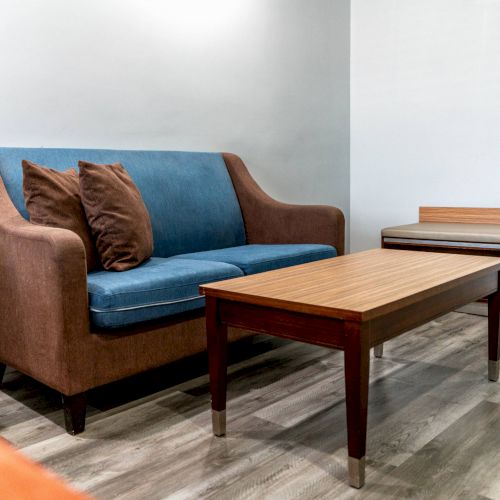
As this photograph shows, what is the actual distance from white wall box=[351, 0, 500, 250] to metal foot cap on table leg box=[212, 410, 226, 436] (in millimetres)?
2023

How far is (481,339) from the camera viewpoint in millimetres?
2205

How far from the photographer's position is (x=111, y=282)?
1504mm

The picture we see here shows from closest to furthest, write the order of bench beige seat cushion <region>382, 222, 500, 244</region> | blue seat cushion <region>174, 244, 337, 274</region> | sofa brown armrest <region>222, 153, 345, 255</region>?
blue seat cushion <region>174, 244, 337, 274</region>, sofa brown armrest <region>222, 153, 345, 255</region>, bench beige seat cushion <region>382, 222, 500, 244</region>

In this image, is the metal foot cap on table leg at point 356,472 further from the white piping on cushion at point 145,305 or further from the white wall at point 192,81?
the white wall at point 192,81

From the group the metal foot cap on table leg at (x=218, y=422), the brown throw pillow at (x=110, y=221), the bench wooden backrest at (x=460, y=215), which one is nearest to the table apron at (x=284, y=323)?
the metal foot cap on table leg at (x=218, y=422)

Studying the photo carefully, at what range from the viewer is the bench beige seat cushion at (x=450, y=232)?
240 centimetres

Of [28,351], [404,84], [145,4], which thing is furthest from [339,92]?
[28,351]

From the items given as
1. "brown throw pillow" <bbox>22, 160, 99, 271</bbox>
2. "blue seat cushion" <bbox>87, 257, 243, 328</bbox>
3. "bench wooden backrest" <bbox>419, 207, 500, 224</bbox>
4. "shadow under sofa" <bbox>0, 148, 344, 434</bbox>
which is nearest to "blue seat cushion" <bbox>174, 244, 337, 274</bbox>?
"shadow under sofa" <bbox>0, 148, 344, 434</bbox>

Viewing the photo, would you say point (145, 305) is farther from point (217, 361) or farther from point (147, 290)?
point (217, 361)

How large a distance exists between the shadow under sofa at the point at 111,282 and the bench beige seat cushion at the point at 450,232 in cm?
49

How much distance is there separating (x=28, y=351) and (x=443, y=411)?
1.11m

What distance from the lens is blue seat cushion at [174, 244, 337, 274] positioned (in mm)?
1900

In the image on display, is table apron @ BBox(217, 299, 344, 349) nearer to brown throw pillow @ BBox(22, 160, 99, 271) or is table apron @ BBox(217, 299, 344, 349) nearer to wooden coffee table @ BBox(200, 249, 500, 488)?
wooden coffee table @ BBox(200, 249, 500, 488)

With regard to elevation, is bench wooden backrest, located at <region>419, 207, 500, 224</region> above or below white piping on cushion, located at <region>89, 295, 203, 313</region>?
above
